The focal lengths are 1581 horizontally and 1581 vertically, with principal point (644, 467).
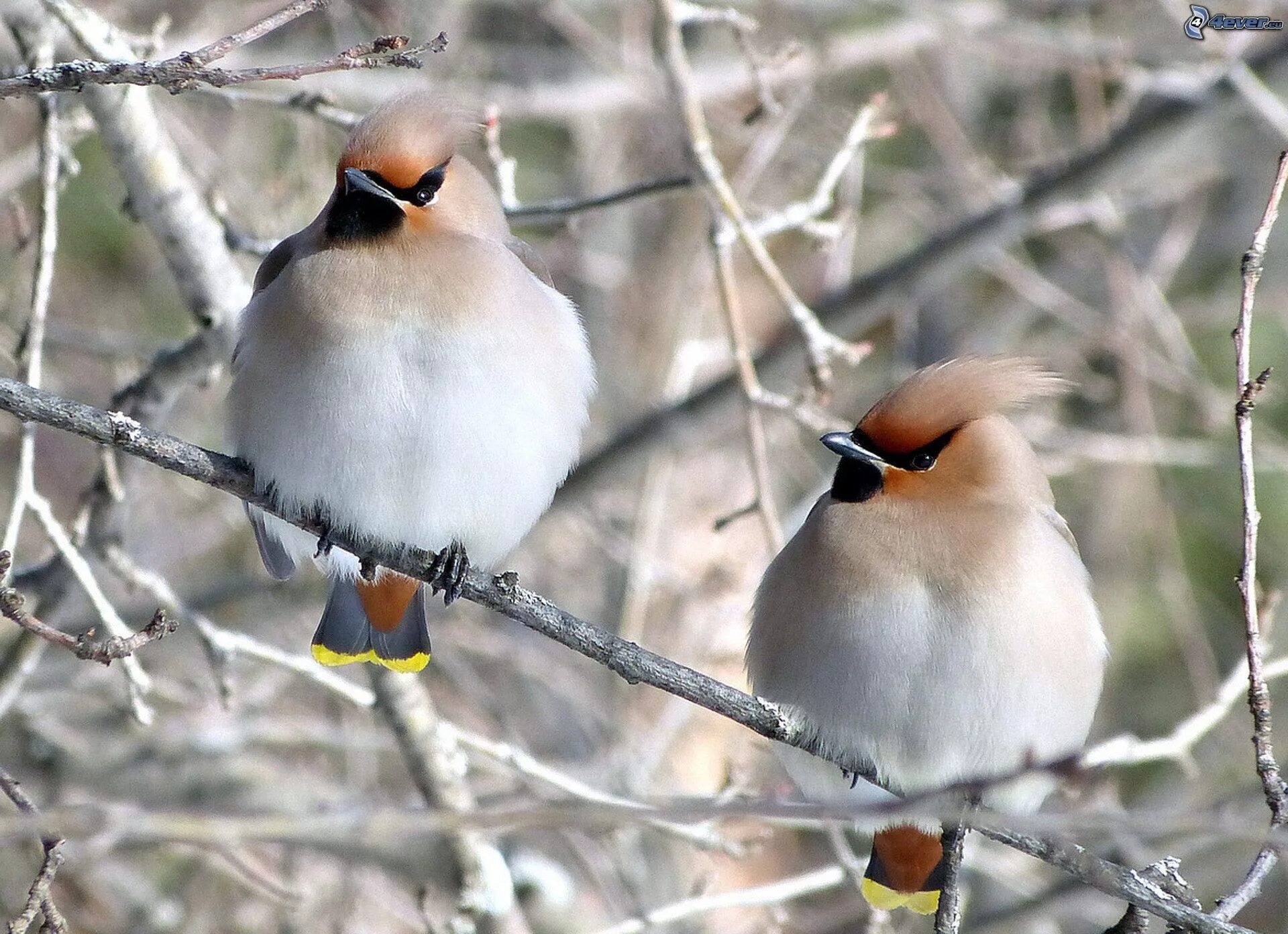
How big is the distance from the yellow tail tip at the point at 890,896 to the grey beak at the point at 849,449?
3.81 feet

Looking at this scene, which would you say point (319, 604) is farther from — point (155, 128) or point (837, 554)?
→ point (837, 554)

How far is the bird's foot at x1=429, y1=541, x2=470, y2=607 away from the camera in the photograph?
3.66 meters

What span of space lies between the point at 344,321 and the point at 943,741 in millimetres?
1717

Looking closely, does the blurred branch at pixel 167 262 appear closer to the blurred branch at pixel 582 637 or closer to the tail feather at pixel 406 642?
the tail feather at pixel 406 642

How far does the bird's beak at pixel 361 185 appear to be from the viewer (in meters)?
3.66

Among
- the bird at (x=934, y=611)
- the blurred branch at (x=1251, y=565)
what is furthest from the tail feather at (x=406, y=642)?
the blurred branch at (x=1251, y=565)

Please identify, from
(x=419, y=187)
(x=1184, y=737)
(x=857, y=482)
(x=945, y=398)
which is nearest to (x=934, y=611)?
(x=857, y=482)

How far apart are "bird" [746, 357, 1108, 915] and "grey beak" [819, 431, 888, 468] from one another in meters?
0.01

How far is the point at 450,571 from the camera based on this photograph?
3.70 metres

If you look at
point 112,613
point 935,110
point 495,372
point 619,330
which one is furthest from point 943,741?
point 619,330

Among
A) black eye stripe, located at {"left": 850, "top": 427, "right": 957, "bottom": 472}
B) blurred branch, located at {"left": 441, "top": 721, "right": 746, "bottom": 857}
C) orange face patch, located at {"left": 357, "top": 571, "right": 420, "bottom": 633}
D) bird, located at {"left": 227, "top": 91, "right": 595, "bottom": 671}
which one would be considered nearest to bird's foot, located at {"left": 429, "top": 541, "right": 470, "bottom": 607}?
bird, located at {"left": 227, "top": 91, "right": 595, "bottom": 671}

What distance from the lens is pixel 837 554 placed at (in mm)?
3811

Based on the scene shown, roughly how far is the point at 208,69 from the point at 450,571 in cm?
154

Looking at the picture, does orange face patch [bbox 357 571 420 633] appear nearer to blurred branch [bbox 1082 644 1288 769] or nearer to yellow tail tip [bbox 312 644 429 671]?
→ yellow tail tip [bbox 312 644 429 671]
